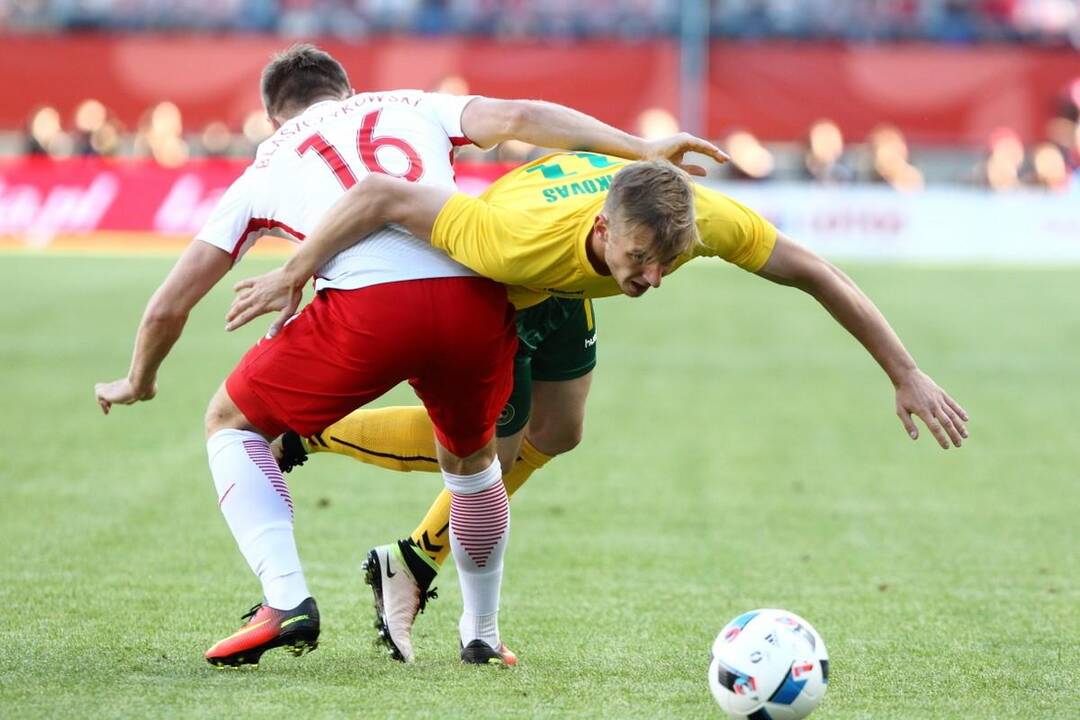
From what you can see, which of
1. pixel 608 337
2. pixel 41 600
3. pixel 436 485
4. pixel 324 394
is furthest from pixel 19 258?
pixel 324 394

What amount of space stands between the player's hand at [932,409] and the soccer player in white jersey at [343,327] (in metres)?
1.06

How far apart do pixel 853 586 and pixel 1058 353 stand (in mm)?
9831

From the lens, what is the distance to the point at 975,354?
15.3 m

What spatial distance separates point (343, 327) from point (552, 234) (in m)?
0.67

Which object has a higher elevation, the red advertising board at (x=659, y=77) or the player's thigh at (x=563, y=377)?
the red advertising board at (x=659, y=77)

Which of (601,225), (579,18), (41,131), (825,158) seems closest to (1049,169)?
(825,158)

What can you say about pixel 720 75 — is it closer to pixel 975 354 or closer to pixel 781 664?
pixel 975 354

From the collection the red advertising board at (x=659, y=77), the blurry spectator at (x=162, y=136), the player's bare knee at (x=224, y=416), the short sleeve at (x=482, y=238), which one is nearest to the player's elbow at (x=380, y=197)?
the short sleeve at (x=482, y=238)

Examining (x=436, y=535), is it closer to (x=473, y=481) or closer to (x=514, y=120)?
(x=473, y=481)

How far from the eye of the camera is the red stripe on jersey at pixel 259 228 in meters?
4.88

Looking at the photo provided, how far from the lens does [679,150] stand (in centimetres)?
528

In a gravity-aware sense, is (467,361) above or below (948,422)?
above

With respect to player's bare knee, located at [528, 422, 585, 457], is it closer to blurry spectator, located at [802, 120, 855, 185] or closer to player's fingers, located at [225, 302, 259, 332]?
player's fingers, located at [225, 302, 259, 332]

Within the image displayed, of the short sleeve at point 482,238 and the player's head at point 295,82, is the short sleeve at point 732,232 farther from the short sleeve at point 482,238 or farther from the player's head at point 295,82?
the player's head at point 295,82
